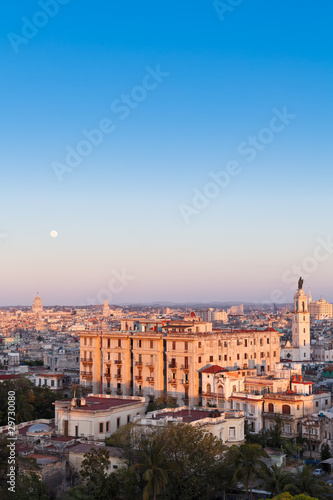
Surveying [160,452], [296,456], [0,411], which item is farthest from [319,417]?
[0,411]

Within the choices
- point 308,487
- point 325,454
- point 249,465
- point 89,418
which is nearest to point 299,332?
point 325,454

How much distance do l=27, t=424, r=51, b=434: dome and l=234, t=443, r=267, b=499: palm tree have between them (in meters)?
12.5

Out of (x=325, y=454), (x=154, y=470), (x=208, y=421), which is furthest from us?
(x=325, y=454)

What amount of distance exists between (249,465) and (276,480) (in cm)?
133

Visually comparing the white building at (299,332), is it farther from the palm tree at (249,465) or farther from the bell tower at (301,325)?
the palm tree at (249,465)

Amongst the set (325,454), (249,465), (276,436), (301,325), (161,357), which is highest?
(301,325)

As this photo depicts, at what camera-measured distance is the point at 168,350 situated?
175 feet

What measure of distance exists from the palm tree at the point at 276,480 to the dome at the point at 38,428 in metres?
13.7

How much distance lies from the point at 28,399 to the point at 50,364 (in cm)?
3926

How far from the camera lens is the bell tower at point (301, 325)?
78.9m

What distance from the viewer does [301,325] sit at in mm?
79562

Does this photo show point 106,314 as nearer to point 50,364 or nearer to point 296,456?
point 50,364

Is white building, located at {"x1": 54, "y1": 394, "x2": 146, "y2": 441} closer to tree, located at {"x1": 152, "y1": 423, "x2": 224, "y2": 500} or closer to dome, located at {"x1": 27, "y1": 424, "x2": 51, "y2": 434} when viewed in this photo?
dome, located at {"x1": 27, "y1": 424, "x2": 51, "y2": 434}

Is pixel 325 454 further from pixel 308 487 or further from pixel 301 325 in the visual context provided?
pixel 301 325
